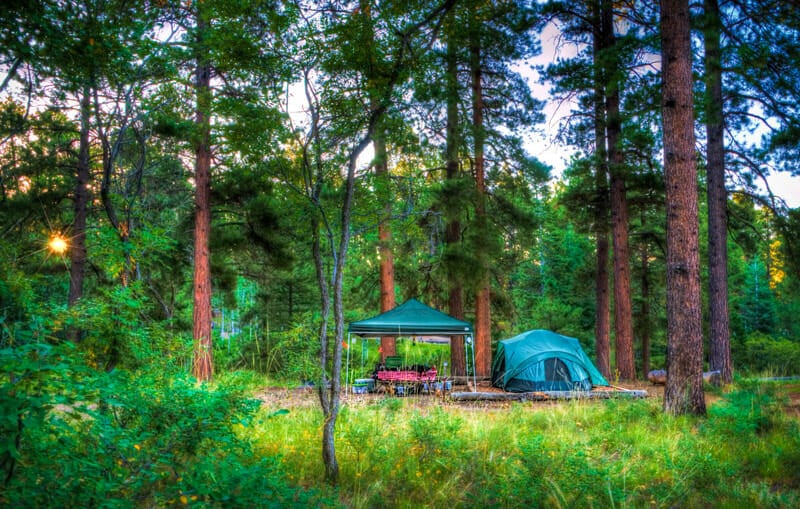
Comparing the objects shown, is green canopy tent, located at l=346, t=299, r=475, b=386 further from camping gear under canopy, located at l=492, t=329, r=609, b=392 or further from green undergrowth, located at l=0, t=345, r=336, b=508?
green undergrowth, located at l=0, t=345, r=336, b=508

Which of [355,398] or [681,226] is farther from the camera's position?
[355,398]

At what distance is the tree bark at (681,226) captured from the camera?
6633mm

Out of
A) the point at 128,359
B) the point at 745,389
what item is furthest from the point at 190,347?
the point at 745,389

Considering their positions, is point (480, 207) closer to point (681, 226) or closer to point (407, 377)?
point (407, 377)

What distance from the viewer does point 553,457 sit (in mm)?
4266

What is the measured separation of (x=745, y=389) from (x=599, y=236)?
771 cm

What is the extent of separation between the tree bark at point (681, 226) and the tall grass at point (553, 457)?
519 millimetres

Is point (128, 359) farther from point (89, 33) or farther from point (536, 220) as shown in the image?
point (536, 220)

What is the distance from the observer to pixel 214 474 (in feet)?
9.92

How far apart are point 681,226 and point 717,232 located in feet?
18.1

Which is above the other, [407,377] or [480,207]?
[480,207]

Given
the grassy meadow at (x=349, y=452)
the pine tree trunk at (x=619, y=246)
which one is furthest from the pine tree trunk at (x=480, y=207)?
the grassy meadow at (x=349, y=452)

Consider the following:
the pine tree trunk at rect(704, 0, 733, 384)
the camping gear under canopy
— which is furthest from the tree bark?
the pine tree trunk at rect(704, 0, 733, 384)

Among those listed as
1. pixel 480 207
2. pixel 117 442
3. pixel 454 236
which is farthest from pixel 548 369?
pixel 117 442
